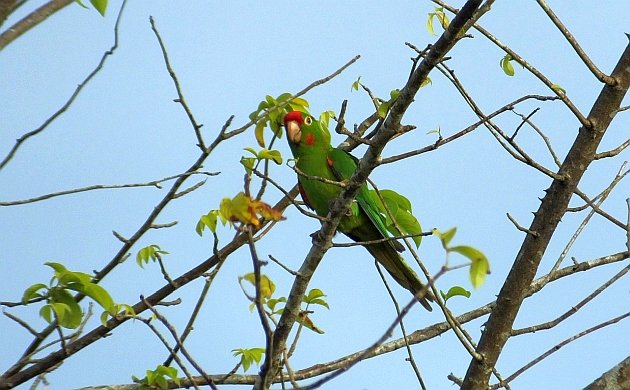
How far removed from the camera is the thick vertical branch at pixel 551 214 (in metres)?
3.09

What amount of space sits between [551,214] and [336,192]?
1717mm

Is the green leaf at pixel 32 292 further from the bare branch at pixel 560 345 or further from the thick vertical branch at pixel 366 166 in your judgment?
the bare branch at pixel 560 345

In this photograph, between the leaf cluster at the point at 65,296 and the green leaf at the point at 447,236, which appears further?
the leaf cluster at the point at 65,296

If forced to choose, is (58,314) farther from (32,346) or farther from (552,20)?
(552,20)

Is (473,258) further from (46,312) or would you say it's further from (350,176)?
(350,176)

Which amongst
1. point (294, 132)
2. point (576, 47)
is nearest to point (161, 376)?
point (576, 47)

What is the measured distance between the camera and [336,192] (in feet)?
15.2

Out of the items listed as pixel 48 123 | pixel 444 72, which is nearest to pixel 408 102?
pixel 444 72

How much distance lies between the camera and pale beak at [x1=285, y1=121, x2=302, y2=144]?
5039 mm

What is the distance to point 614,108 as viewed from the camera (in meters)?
3.11

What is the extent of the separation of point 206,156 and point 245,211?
5.16 feet

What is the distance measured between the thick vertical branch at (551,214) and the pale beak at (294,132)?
217 centimetres


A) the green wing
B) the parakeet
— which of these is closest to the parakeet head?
the parakeet

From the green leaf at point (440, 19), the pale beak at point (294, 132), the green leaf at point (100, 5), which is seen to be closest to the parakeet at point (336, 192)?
the pale beak at point (294, 132)
